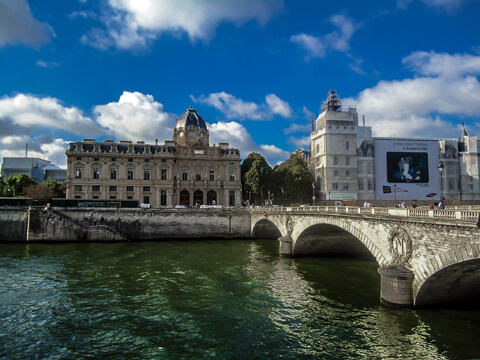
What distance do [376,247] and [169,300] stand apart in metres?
14.9

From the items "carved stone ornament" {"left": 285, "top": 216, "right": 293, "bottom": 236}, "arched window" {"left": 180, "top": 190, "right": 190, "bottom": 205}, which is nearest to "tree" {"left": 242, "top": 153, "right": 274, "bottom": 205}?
"arched window" {"left": 180, "top": 190, "right": 190, "bottom": 205}

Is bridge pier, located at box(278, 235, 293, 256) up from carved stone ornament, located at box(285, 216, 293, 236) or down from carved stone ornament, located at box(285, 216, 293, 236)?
down

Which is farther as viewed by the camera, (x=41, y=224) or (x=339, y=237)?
(x=41, y=224)

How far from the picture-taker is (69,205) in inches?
2312

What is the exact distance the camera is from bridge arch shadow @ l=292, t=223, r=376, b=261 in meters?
36.0

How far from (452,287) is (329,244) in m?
19.9

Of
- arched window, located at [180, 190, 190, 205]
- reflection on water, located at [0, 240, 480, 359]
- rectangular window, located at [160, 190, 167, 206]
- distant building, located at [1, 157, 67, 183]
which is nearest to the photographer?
reflection on water, located at [0, 240, 480, 359]

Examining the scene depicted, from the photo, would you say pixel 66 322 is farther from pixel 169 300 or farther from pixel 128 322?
pixel 169 300

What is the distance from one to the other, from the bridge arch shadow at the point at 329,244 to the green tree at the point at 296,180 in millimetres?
37789

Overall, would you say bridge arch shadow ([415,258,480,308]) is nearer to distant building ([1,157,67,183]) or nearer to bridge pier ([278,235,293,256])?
bridge pier ([278,235,293,256])

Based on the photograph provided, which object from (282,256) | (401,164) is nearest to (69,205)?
(282,256)

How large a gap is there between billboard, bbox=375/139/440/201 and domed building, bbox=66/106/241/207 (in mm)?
35780

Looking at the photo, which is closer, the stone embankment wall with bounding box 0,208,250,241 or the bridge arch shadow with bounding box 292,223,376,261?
the bridge arch shadow with bounding box 292,223,376,261

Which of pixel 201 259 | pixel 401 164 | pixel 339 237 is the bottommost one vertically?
pixel 201 259
